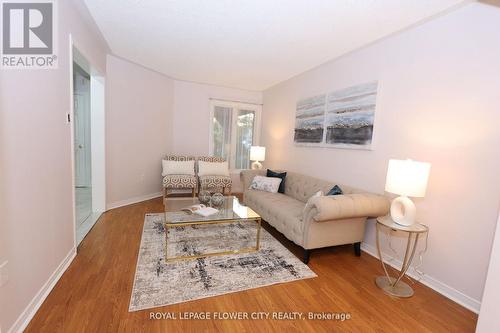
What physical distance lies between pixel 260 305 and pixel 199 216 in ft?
3.71

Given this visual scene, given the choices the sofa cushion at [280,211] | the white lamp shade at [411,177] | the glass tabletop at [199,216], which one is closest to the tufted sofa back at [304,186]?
the sofa cushion at [280,211]

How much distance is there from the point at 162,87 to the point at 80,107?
199 centimetres

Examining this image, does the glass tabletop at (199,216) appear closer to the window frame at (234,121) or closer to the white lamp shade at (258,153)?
the white lamp shade at (258,153)

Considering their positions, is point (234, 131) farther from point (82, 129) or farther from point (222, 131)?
point (82, 129)

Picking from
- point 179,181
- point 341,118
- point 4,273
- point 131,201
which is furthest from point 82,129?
point 341,118

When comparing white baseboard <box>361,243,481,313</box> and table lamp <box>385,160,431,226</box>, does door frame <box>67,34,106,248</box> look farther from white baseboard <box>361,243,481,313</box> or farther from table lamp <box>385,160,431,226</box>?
white baseboard <box>361,243,481,313</box>

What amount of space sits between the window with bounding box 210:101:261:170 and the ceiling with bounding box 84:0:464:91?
1623 mm

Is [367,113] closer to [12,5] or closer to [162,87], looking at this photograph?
[12,5]

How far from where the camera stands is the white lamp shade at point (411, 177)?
6.28 ft

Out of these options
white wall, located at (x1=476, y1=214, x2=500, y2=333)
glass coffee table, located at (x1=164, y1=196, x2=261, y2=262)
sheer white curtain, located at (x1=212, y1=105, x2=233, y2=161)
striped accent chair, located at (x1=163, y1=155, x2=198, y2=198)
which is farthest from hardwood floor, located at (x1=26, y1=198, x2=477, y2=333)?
sheer white curtain, located at (x1=212, y1=105, x2=233, y2=161)

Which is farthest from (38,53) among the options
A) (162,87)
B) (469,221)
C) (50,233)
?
(469,221)

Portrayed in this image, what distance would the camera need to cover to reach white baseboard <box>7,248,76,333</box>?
144 cm

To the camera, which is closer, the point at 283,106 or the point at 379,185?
the point at 379,185

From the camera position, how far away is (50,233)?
6.19ft
